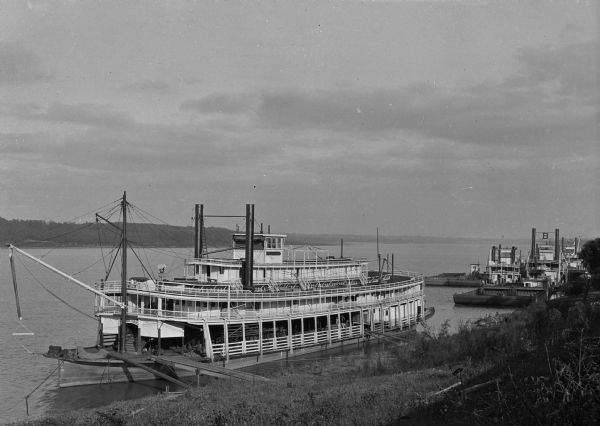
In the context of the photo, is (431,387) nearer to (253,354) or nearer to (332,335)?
(253,354)

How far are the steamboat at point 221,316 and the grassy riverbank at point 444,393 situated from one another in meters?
6.35

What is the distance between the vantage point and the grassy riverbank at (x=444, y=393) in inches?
315

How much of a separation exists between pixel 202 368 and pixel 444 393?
16.1 meters

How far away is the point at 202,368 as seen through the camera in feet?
88.1

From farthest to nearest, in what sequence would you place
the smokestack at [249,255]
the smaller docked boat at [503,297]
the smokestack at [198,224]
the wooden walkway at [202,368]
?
1. the smaller docked boat at [503,297]
2. the smokestack at [198,224]
3. the smokestack at [249,255]
4. the wooden walkway at [202,368]

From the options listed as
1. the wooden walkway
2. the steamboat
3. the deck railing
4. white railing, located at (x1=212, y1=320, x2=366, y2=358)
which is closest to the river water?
the steamboat

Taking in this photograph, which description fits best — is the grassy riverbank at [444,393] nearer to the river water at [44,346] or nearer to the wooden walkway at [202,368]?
the wooden walkway at [202,368]

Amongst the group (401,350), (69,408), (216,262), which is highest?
(216,262)

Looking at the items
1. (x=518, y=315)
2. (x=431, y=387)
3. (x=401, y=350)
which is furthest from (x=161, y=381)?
(x=518, y=315)

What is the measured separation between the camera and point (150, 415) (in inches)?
655

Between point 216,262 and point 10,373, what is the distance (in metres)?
13.7

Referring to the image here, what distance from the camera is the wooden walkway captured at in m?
26.6

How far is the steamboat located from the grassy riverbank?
6355 mm

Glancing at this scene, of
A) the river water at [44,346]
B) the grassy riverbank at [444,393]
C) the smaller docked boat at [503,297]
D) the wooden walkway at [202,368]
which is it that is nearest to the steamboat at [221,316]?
the wooden walkway at [202,368]
